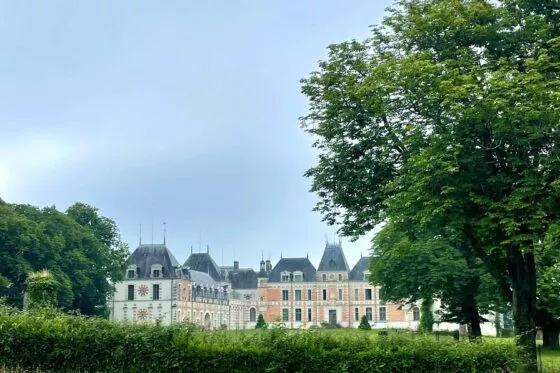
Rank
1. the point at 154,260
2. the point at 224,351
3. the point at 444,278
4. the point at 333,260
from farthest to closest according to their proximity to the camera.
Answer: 1. the point at 333,260
2. the point at 154,260
3. the point at 444,278
4. the point at 224,351

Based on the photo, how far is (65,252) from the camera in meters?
50.1

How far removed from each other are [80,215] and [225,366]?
50.1 meters

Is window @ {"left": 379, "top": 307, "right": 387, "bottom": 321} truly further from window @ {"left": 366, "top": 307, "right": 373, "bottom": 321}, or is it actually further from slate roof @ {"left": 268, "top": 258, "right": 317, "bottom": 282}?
slate roof @ {"left": 268, "top": 258, "right": 317, "bottom": 282}

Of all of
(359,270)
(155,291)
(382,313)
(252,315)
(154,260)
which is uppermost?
(154,260)

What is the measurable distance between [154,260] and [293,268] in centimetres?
2250

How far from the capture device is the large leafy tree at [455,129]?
14.3 metres

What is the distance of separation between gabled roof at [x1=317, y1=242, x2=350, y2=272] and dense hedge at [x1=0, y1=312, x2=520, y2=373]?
71980mm

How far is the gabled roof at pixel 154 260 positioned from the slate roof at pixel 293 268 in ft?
59.9

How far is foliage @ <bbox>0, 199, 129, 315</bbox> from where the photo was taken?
1753 inches

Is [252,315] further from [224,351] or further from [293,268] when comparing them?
[224,351]

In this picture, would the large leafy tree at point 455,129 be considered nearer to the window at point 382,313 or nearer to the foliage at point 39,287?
the foliage at point 39,287

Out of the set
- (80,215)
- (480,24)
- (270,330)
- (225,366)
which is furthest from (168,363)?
(80,215)

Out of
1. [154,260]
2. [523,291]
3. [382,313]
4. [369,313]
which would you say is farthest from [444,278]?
[369,313]

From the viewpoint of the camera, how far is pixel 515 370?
43.4ft
